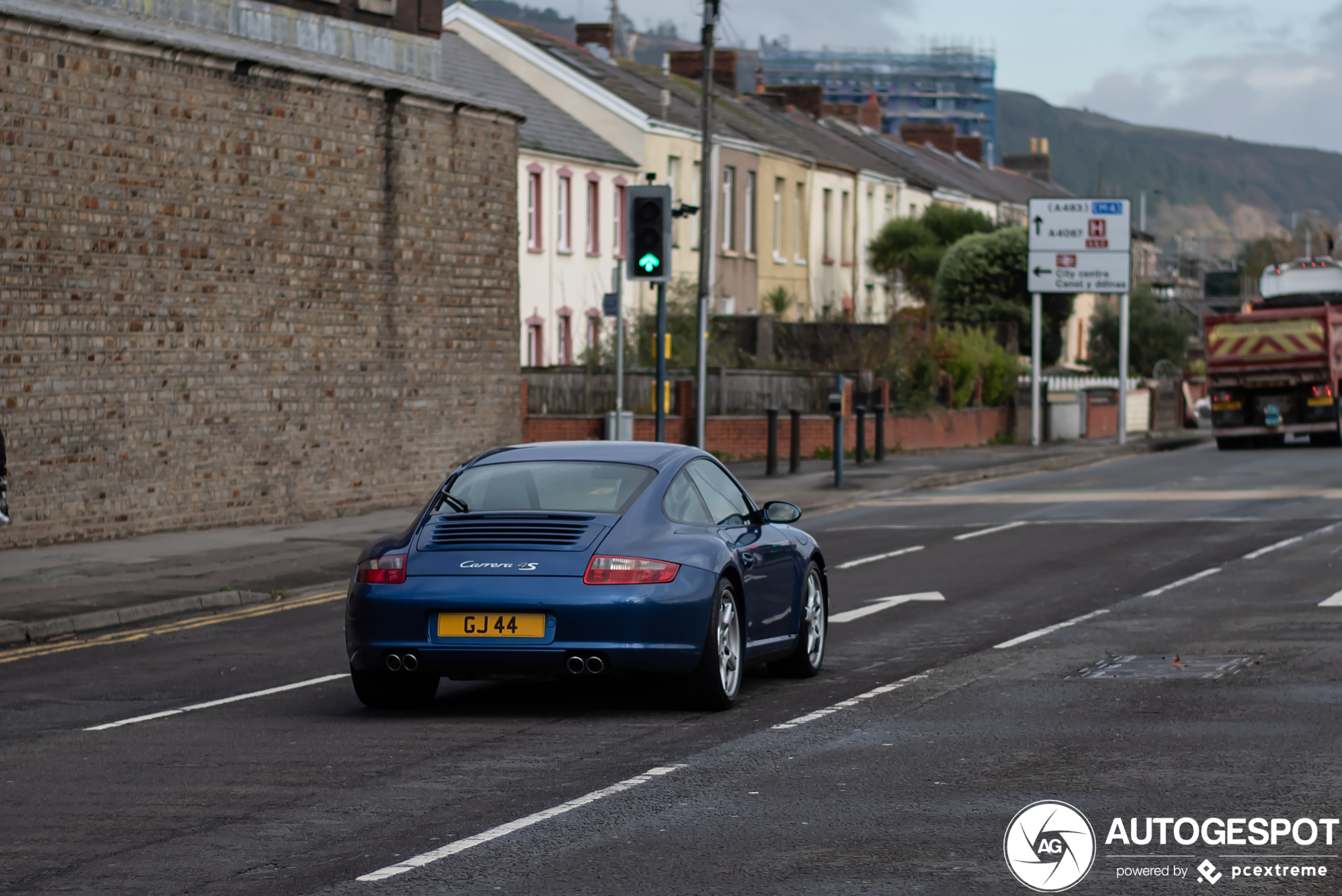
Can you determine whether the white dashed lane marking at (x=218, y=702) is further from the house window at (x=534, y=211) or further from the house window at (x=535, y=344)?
the house window at (x=534, y=211)

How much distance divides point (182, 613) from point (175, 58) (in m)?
8.31

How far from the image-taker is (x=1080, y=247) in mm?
46969

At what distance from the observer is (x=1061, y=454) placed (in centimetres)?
3956

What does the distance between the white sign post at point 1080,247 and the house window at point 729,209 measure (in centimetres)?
873

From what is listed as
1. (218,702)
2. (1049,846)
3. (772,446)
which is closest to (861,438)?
(772,446)

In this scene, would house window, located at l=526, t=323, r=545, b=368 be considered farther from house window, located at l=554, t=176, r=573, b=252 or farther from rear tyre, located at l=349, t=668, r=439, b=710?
rear tyre, located at l=349, t=668, r=439, b=710

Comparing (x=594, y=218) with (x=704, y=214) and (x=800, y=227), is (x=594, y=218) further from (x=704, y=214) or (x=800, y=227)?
(x=704, y=214)

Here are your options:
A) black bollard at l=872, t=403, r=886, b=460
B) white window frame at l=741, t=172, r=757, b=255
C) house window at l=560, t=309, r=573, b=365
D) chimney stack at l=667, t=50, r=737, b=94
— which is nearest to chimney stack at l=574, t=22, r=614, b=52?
chimney stack at l=667, t=50, r=737, b=94

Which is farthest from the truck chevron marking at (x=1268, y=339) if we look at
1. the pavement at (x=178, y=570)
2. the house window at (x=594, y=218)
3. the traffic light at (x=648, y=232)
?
the traffic light at (x=648, y=232)

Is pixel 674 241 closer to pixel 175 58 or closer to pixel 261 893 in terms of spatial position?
pixel 175 58

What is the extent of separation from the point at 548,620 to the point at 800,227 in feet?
159

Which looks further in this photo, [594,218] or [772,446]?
[594,218]

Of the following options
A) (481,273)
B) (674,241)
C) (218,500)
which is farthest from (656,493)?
(674,241)

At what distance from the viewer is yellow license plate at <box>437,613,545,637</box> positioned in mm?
9305
